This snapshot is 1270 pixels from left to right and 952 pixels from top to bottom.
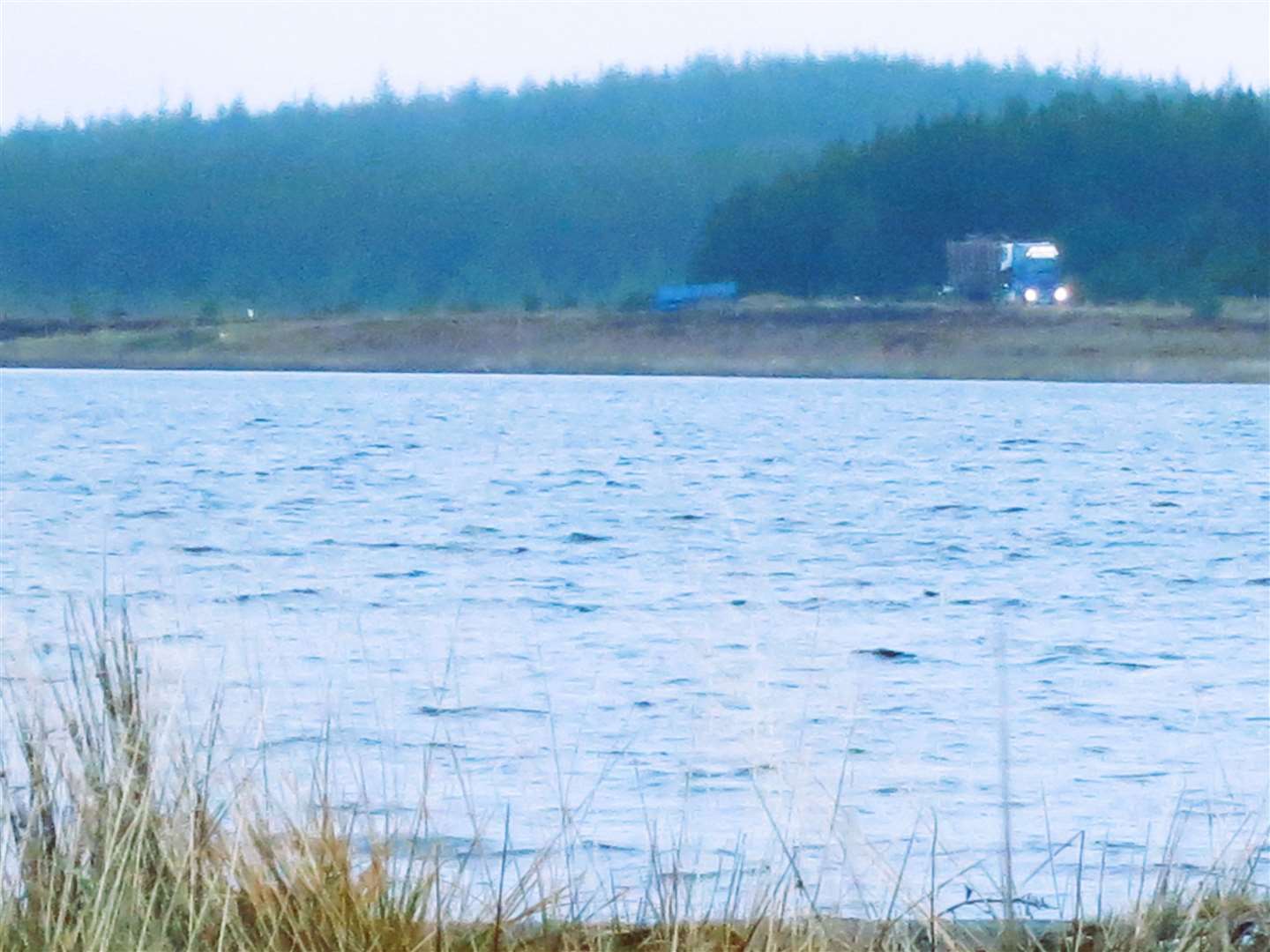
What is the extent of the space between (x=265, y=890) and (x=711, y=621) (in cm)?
136

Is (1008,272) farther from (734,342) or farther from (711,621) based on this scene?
(711,621)

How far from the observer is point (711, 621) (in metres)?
4.47

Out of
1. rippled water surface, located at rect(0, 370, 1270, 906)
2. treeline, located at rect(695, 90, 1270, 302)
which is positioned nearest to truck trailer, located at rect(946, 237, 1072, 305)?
treeline, located at rect(695, 90, 1270, 302)

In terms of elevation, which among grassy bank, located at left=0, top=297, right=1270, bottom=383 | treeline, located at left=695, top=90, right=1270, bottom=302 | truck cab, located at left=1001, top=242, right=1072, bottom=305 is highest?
treeline, located at left=695, top=90, right=1270, bottom=302

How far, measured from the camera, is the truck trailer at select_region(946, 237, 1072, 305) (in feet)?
184

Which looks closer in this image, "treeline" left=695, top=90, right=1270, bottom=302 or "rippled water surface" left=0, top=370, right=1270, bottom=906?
"rippled water surface" left=0, top=370, right=1270, bottom=906

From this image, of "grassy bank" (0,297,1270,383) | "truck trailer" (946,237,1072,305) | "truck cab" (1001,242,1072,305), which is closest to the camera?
"grassy bank" (0,297,1270,383)

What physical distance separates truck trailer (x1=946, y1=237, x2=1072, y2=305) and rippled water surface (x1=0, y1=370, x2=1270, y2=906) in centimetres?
2046

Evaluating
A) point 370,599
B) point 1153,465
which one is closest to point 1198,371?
point 1153,465

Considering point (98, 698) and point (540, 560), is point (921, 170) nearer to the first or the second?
point (540, 560)

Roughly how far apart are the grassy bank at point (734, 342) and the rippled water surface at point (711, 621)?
14447 millimetres

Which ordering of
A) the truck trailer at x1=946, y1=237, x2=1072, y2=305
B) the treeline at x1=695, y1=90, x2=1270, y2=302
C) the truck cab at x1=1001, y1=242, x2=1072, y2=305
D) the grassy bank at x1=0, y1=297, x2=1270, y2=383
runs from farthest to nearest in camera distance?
the treeline at x1=695, y1=90, x2=1270, y2=302, the truck trailer at x1=946, y1=237, x2=1072, y2=305, the truck cab at x1=1001, y1=242, x2=1072, y2=305, the grassy bank at x1=0, y1=297, x2=1270, y2=383

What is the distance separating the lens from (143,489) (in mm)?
22828

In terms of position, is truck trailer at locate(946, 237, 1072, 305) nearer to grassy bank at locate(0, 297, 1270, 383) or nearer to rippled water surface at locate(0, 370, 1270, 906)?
grassy bank at locate(0, 297, 1270, 383)
